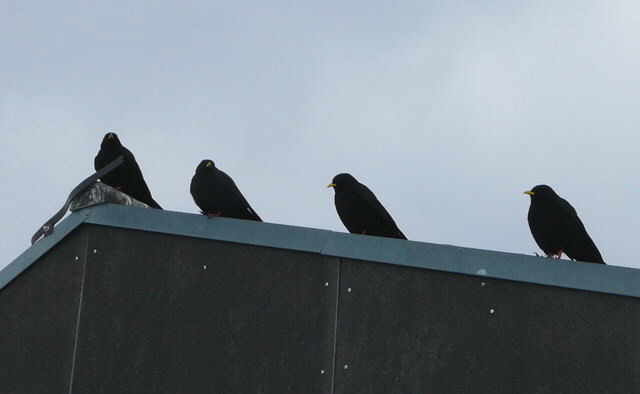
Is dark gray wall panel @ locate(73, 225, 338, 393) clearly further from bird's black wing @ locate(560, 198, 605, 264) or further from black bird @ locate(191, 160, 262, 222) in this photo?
bird's black wing @ locate(560, 198, 605, 264)

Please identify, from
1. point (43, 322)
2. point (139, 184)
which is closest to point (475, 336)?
point (43, 322)

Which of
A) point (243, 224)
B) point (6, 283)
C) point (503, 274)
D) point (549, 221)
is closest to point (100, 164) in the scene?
point (6, 283)

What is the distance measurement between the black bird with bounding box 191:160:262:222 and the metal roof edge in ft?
4.26

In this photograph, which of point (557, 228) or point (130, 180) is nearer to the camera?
point (557, 228)

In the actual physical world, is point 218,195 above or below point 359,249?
above

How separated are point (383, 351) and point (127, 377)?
1.79 metres

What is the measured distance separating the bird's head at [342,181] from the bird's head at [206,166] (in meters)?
1.03

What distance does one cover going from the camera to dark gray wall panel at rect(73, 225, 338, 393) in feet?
22.9

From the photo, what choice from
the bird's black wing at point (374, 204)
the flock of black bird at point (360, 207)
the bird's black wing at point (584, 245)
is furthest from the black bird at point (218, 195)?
the bird's black wing at point (584, 245)

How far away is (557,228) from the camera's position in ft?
27.8

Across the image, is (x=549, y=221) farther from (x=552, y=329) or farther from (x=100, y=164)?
(x=100, y=164)

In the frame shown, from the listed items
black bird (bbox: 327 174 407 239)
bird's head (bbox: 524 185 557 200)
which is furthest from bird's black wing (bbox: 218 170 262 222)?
bird's head (bbox: 524 185 557 200)

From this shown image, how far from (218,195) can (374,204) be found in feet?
4.23

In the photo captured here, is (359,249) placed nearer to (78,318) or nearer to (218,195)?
(78,318)
